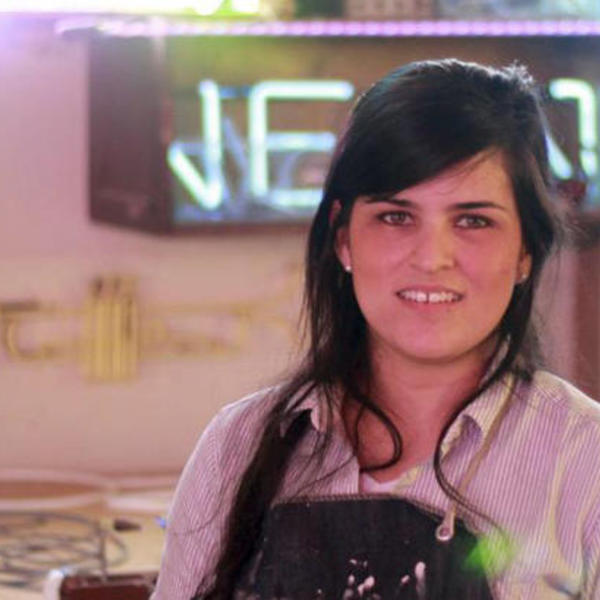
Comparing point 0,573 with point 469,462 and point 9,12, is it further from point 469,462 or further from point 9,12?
point 469,462

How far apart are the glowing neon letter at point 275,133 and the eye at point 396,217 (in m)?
2.54

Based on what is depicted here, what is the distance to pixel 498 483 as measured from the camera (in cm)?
135

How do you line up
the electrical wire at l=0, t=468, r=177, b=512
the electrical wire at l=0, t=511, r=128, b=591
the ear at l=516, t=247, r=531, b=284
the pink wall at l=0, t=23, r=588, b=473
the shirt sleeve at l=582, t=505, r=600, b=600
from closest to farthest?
the shirt sleeve at l=582, t=505, r=600, b=600
the ear at l=516, t=247, r=531, b=284
the electrical wire at l=0, t=511, r=128, b=591
the electrical wire at l=0, t=468, r=177, b=512
the pink wall at l=0, t=23, r=588, b=473

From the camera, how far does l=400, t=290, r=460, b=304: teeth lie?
133 centimetres

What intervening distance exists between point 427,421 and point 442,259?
18 cm

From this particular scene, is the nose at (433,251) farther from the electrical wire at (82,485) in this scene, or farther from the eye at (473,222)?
the electrical wire at (82,485)

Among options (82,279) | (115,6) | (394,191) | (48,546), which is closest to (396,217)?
(394,191)

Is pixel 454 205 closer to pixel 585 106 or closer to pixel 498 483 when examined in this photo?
pixel 498 483

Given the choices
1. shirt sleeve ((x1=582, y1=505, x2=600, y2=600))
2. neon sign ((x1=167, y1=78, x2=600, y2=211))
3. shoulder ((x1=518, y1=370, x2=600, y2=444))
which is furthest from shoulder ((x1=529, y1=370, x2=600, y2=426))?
neon sign ((x1=167, y1=78, x2=600, y2=211))

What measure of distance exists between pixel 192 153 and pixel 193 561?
2521 mm

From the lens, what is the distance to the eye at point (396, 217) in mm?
1358

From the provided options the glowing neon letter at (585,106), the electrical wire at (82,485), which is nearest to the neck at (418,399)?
the electrical wire at (82,485)

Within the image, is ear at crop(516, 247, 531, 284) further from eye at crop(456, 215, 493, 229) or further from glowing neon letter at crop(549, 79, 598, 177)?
glowing neon letter at crop(549, 79, 598, 177)

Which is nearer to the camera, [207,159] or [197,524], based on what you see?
[197,524]
